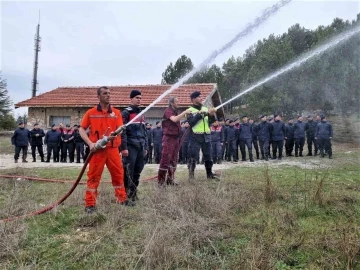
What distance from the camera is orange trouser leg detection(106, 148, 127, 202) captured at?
4.63 metres

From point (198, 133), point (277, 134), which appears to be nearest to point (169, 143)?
point (198, 133)

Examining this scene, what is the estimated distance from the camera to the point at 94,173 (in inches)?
178

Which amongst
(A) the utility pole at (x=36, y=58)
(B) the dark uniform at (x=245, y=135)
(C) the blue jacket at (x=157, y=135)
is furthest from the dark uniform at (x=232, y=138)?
(A) the utility pole at (x=36, y=58)

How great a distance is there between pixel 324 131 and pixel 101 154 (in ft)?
34.4

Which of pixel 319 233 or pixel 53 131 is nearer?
pixel 319 233

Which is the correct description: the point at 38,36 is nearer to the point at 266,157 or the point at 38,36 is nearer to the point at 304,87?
the point at 304,87

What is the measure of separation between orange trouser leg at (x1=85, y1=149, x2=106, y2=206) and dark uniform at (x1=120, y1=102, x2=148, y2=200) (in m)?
0.61

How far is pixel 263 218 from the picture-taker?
3.92m

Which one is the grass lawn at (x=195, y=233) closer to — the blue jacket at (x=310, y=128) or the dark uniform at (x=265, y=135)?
the dark uniform at (x=265, y=135)

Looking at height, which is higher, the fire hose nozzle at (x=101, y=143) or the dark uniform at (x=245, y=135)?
the dark uniform at (x=245, y=135)

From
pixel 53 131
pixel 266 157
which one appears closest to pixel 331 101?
pixel 266 157

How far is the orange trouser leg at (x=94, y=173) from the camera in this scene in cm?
445

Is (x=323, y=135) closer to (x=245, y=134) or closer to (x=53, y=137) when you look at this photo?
(x=245, y=134)

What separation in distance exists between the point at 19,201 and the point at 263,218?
3.58 metres
